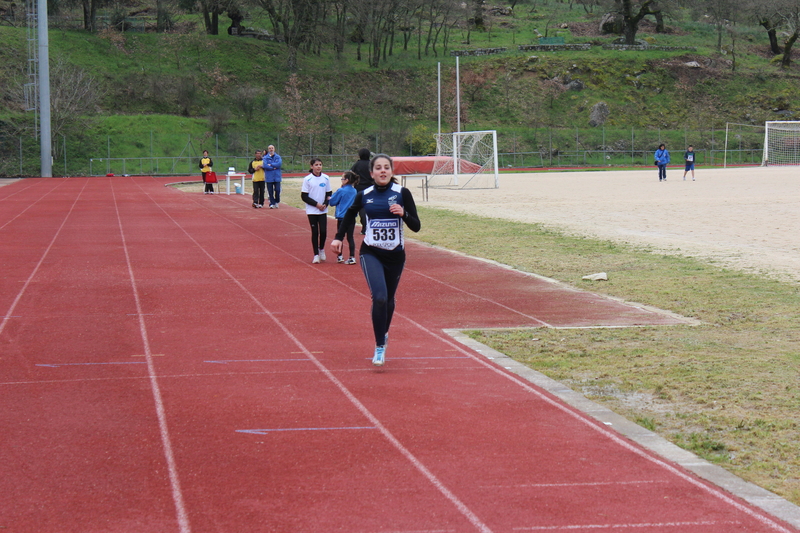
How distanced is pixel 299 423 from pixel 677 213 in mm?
19166

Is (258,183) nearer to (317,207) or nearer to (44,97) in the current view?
(317,207)

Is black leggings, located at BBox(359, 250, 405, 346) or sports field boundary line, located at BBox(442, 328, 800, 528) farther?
black leggings, located at BBox(359, 250, 405, 346)

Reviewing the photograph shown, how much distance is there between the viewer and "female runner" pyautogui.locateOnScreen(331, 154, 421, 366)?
7.38 m

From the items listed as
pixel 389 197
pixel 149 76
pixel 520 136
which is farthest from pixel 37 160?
pixel 389 197

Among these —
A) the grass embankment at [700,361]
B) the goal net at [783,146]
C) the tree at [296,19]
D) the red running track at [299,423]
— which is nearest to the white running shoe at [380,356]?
the red running track at [299,423]

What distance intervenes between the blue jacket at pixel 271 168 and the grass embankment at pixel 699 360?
1389 cm

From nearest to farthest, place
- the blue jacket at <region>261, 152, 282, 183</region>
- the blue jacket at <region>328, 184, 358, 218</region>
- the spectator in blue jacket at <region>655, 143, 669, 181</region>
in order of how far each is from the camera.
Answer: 1. the blue jacket at <region>328, 184, 358, 218</region>
2. the blue jacket at <region>261, 152, 282, 183</region>
3. the spectator in blue jacket at <region>655, 143, 669, 181</region>

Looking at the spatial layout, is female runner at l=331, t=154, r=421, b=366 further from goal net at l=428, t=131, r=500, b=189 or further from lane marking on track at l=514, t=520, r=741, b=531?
goal net at l=428, t=131, r=500, b=189

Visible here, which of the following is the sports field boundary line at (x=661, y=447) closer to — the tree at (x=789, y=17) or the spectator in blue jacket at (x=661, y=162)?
the spectator in blue jacket at (x=661, y=162)

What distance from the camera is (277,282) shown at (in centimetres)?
1248

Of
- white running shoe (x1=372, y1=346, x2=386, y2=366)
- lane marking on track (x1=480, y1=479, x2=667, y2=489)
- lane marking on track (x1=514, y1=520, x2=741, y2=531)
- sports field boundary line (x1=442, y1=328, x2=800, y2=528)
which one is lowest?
lane marking on track (x1=514, y1=520, x2=741, y2=531)

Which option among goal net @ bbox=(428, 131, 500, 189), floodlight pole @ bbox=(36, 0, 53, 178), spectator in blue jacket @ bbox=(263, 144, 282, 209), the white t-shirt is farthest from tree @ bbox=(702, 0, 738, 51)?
the white t-shirt

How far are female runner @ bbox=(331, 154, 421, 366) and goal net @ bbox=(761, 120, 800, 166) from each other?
63486mm

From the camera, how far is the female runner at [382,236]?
24.2 ft
